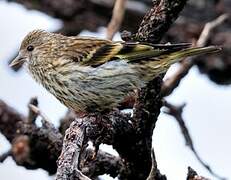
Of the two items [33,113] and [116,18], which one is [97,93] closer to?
[33,113]

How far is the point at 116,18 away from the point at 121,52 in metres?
1.14

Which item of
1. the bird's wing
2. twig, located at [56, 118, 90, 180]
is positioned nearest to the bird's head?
the bird's wing

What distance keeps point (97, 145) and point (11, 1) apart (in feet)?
10.1

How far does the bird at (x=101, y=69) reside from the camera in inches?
244

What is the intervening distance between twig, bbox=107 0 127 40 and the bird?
76 cm

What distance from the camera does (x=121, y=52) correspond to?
20.9 ft

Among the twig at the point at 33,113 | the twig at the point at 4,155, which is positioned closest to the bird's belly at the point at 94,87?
the twig at the point at 33,113

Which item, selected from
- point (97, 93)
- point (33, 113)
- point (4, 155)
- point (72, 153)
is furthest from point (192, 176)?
point (4, 155)

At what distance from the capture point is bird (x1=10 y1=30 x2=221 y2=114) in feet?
20.3

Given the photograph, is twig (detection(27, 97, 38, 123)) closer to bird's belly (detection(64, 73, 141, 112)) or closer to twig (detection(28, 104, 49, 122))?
twig (detection(28, 104, 49, 122))

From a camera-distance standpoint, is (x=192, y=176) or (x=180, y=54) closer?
(x=192, y=176)

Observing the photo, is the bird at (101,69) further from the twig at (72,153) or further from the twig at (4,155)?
the twig at (72,153)

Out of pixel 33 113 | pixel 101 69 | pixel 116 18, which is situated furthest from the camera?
pixel 116 18

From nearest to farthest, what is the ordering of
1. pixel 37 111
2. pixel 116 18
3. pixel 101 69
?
1. pixel 101 69
2. pixel 37 111
3. pixel 116 18
